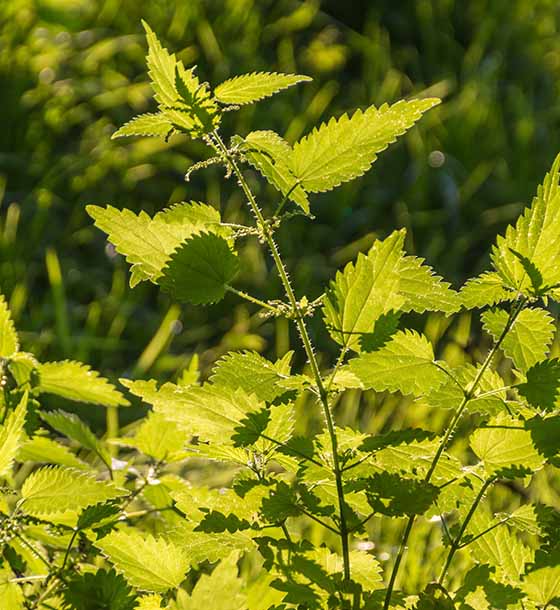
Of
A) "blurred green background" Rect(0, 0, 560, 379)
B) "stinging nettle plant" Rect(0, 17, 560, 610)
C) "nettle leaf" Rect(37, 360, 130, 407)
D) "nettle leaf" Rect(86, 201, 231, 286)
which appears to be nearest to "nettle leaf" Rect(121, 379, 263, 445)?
"stinging nettle plant" Rect(0, 17, 560, 610)

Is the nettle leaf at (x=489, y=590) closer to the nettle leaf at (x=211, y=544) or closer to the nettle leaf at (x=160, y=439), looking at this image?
the nettle leaf at (x=211, y=544)

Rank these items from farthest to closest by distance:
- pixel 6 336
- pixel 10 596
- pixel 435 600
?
pixel 6 336
pixel 10 596
pixel 435 600

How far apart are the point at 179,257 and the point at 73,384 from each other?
38 cm

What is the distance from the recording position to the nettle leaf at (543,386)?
93cm

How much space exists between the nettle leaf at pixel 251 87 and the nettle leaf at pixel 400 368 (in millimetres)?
251

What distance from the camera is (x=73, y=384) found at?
4.18ft

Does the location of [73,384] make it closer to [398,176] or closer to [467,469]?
[467,469]

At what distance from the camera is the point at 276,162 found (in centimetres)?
100

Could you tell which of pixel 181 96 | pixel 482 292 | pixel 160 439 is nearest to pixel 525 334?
pixel 482 292

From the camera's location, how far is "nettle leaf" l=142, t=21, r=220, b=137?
946mm

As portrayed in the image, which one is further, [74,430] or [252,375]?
[74,430]

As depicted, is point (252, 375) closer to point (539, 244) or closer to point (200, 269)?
point (200, 269)

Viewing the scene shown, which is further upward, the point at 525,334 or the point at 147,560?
the point at 525,334

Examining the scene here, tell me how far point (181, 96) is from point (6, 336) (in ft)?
1.43
